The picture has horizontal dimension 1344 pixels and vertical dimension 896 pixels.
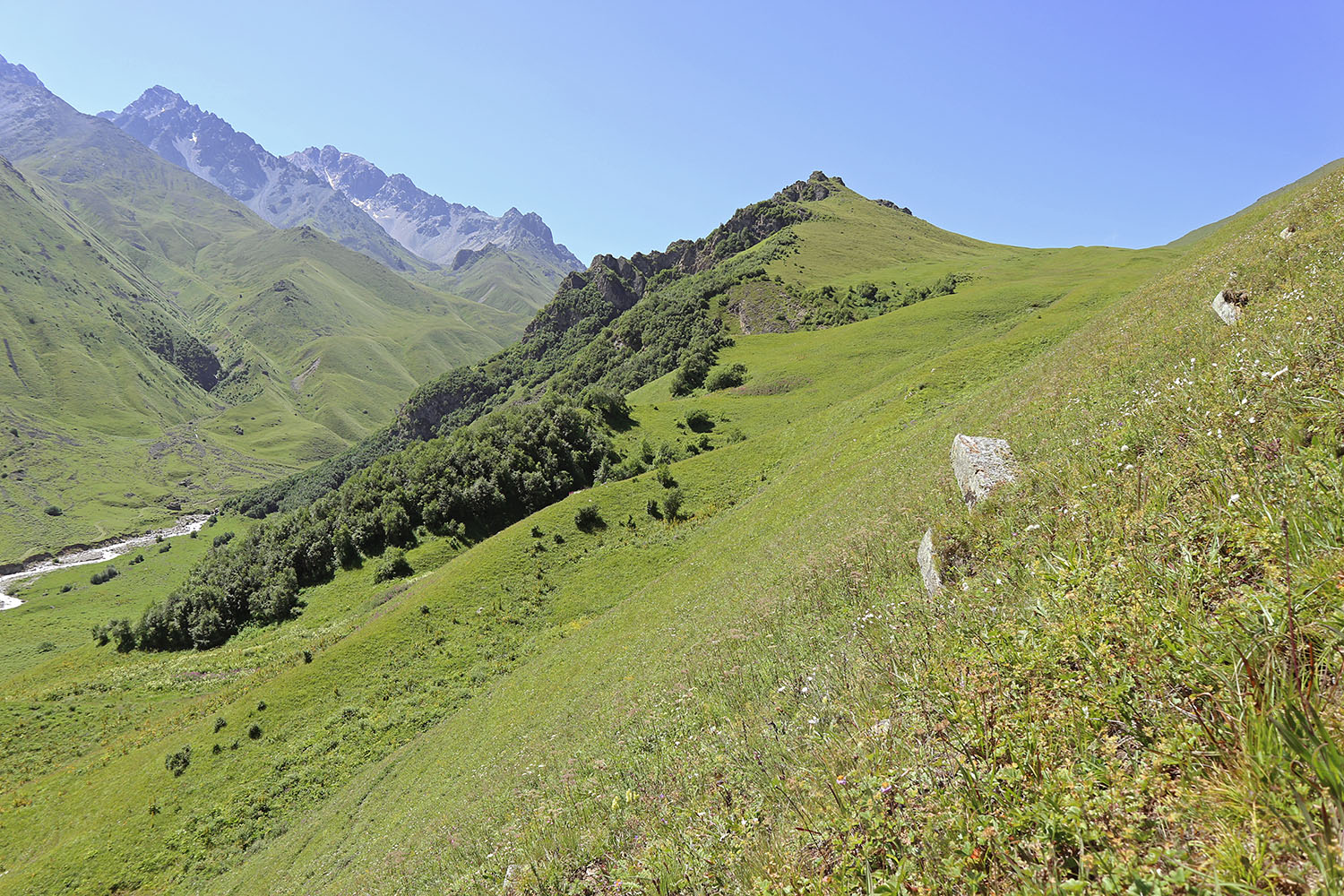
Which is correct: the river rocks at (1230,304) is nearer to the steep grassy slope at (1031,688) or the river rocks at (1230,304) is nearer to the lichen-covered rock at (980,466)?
the steep grassy slope at (1031,688)

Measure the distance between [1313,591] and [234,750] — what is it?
46037 mm

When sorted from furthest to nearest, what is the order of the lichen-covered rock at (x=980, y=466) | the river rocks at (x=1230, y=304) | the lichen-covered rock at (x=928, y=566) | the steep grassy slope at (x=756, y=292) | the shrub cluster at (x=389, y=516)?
the steep grassy slope at (x=756, y=292) < the shrub cluster at (x=389, y=516) < the river rocks at (x=1230, y=304) < the lichen-covered rock at (x=980, y=466) < the lichen-covered rock at (x=928, y=566)

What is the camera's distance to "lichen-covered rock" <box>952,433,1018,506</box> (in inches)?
456

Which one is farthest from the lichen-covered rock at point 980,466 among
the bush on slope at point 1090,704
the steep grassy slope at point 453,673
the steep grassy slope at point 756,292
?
the steep grassy slope at point 756,292

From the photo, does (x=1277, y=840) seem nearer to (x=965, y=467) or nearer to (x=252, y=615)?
(x=965, y=467)

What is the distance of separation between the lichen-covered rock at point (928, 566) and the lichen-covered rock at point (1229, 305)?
905 centimetres

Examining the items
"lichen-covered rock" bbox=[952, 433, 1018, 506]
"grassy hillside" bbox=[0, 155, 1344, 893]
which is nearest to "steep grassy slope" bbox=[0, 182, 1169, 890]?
"grassy hillside" bbox=[0, 155, 1344, 893]

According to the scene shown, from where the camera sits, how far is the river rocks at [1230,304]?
41.3 ft

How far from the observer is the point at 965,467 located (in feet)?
42.9

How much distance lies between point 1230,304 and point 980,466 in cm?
817

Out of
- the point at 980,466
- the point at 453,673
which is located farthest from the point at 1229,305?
the point at 453,673

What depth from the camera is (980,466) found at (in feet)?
40.7

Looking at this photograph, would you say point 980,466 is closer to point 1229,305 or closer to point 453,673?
point 1229,305

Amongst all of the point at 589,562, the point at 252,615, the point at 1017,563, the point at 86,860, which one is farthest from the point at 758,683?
the point at 252,615
